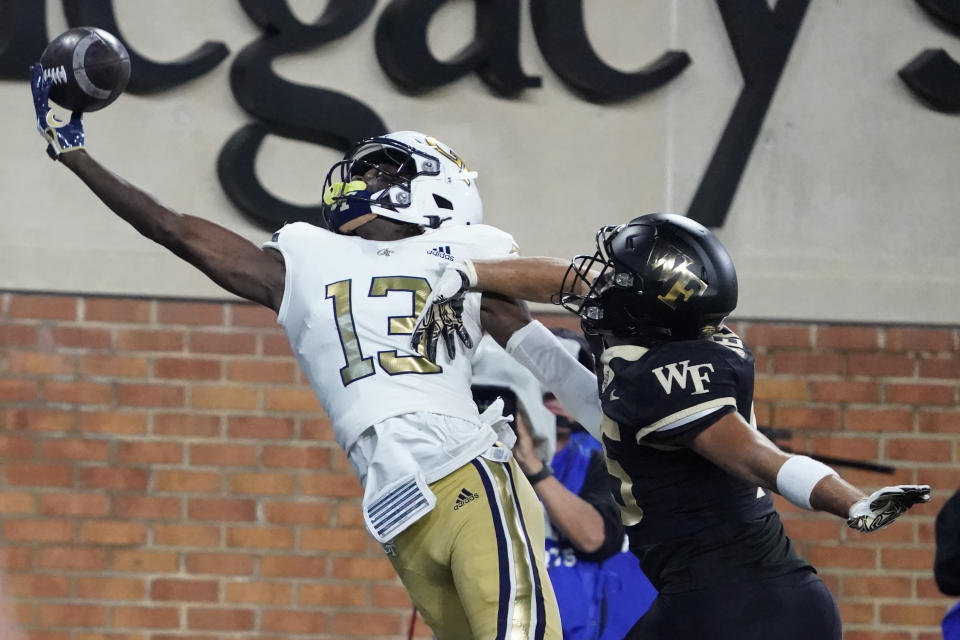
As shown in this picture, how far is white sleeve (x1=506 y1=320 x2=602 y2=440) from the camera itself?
3.17m

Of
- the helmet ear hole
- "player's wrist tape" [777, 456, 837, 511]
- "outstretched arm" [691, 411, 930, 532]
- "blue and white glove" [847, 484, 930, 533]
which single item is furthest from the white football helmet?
"blue and white glove" [847, 484, 930, 533]

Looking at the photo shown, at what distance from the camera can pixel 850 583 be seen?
16.8ft

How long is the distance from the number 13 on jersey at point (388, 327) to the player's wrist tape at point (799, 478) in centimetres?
110

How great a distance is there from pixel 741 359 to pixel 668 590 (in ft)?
1.59

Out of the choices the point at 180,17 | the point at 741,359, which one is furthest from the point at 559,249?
the point at 741,359

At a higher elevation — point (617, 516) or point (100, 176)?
point (100, 176)

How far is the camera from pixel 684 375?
101 inches

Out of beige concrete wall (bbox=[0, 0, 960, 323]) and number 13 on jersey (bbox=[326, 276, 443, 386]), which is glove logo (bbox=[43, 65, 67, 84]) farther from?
beige concrete wall (bbox=[0, 0, 960, 323])

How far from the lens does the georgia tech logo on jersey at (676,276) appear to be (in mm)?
2674

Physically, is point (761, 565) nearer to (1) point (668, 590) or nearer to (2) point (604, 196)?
(1) point (668, 590)

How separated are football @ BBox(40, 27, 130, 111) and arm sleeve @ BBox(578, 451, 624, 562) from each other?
1740 mm

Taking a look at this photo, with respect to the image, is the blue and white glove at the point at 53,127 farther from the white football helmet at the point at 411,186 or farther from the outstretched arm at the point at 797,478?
the outstretched arm at the point at 797,478

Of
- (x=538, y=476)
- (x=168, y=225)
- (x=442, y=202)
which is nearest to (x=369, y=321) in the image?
(x=442, y=202)

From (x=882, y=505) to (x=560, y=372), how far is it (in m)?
1.13
